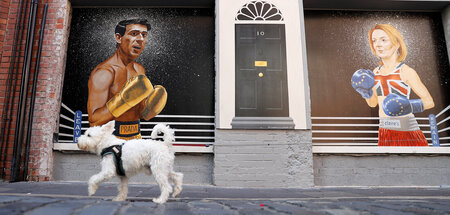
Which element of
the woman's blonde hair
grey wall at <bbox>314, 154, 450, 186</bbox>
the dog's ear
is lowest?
grey wall at <bbox>314, 154, 450, 186</bbox>

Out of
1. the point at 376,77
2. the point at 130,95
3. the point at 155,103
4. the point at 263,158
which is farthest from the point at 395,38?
the point at 130,95

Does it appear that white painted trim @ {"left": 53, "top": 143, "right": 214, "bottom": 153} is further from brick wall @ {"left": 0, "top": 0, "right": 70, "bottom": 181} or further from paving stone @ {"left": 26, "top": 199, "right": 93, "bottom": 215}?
Result: paving stone @ {"left": 26, "top": 199, "right": 93, "bottom": 215}

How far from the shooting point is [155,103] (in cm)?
623

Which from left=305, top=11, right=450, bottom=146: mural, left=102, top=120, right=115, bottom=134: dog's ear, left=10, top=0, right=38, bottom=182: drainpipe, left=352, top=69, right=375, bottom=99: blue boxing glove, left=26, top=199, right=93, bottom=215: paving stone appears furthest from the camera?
left=352, top=69, right=375, bottom=99: blue boxing glove

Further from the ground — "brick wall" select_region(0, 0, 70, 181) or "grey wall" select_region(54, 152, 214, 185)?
"brick wall" select_region(0, 0, 70, 181)

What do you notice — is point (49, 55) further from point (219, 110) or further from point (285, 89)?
point (285, 89)

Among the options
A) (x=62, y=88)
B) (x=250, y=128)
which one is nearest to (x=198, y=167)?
(x=250, y=128)

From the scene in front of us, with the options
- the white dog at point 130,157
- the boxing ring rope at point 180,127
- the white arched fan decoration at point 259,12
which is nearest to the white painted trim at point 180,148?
the boxing ring rope at point 180,127

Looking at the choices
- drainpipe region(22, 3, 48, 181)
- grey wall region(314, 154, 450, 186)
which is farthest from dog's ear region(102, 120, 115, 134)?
grey wall region(314, 154, 450, 186)

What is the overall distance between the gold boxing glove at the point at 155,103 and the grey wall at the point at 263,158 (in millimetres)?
1512

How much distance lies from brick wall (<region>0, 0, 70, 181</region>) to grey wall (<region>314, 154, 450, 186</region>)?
18.7 ft

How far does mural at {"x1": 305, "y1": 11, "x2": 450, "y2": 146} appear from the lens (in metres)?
6.25

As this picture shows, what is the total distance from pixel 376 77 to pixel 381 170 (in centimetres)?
217

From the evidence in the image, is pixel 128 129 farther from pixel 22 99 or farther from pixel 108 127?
pixel 108 127
